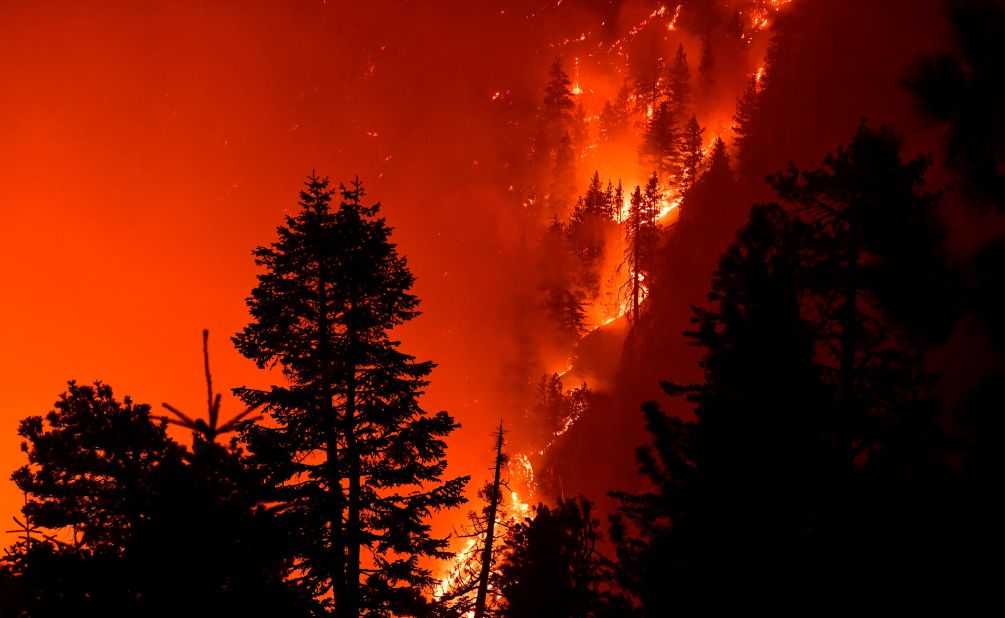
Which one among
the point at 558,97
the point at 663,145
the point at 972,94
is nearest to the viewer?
the point at 972,94

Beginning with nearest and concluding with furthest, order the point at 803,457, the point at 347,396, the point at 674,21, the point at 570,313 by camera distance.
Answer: the point at 803,457 < the point at 347,396 < the point at 570,313 < the point at 674,21

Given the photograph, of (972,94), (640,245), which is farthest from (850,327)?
(640,245)

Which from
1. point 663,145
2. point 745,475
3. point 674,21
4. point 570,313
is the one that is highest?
point 674,21

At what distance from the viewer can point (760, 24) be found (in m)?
72.5

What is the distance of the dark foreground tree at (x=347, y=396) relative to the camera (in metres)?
11.5

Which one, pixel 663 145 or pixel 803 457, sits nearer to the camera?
pixel 803 457

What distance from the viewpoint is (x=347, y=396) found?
12133 millimetres

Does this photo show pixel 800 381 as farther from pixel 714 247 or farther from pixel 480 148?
pixel 480 148

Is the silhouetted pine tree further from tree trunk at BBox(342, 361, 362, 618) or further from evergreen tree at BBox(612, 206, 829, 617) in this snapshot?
tree trunk at BBox(342, 361, 362, 618)

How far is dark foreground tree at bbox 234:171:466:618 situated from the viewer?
11547mm

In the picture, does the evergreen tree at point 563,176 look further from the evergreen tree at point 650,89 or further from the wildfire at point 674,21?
the wildfire at point 674,21

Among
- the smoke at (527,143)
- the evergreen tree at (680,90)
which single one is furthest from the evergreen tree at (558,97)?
the evergreen tree at (680,90)

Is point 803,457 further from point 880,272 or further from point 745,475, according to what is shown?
point 880,272

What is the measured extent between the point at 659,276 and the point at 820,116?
18.0 meters
